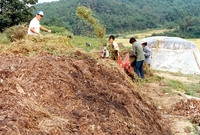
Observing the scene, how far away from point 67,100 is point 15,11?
22.9m

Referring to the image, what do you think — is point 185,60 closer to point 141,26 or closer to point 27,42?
point 27,42

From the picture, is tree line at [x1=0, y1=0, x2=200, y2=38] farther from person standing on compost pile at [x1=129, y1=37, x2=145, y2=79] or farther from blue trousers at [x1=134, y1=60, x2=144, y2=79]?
person standing on compost pile at [x1=129, y1=37, x2=145, y2=79]

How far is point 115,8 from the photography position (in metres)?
78.2

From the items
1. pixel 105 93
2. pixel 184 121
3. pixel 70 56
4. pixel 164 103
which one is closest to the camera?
pixel 105 93

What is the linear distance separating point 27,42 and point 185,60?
12.3 meters

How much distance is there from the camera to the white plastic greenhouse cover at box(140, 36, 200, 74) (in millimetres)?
17438

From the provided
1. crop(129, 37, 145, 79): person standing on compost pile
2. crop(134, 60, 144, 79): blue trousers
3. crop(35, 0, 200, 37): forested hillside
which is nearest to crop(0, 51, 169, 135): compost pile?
crop(129, 37, 145, 79): person standing on compost pile

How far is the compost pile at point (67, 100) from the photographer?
3.83 m

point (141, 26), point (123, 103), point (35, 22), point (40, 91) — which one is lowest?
point (141, 26)

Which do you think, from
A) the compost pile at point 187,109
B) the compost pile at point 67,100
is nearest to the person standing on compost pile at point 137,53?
the compost pile at point 187,109

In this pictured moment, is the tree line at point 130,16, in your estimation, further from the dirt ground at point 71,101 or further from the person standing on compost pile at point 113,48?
the dirt ground at point 71,101

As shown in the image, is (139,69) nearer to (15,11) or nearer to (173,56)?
(173,56)

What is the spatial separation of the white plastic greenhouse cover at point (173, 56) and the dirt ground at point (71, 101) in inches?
423

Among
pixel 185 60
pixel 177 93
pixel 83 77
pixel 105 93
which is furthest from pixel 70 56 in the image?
pixel 185 60
